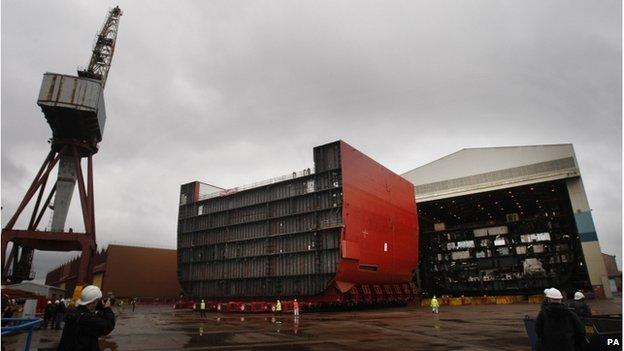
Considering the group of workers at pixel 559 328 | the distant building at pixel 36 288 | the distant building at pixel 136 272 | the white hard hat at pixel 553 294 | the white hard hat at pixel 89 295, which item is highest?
the distant building at pixel 136 272

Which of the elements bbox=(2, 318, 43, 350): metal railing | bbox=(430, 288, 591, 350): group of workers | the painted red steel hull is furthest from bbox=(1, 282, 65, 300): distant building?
bbox=(430, 288, 591, 350): group of workers

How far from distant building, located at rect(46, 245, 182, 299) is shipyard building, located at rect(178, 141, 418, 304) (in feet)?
79.3

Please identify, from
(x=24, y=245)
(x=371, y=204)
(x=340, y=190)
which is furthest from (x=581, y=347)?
(x=24, y=245)

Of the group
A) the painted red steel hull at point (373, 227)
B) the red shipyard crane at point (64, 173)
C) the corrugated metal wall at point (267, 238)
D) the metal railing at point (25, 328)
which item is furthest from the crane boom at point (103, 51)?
the metal railing at point (25, 328)

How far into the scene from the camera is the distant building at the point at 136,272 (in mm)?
62781

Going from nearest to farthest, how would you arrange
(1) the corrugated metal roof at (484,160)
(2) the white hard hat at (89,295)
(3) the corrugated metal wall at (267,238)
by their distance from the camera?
1. (2) the white hard hat at (89,295)
2. (3) the corrugated metal wall at (267,238)
3. (1) the corrugated metal roof at (484,160)

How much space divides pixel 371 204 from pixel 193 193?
871 inches

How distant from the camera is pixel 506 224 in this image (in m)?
64.2

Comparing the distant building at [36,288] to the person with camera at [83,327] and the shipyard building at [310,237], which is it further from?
the person with camera at [83,327]

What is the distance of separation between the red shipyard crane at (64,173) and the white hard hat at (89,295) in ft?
110

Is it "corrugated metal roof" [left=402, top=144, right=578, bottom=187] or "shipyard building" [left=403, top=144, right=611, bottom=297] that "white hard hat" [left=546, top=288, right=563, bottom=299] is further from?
"corrugated metal roof" [left=402, top=144, right=578, bottom=187]

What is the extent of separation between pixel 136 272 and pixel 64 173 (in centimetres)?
3166

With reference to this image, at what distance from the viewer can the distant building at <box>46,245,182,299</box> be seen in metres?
62.8

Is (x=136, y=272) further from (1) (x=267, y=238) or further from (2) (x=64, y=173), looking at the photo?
(1) (x=267, y=238)
